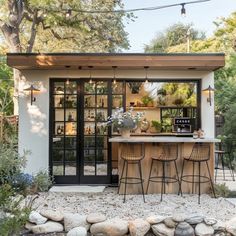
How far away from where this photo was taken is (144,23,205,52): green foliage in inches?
1011

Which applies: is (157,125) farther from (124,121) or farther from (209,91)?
(124,121)

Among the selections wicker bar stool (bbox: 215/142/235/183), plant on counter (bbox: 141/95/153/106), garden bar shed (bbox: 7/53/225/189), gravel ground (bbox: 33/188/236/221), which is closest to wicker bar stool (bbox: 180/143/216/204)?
gravel ground (bbox: 33/188/236/221)

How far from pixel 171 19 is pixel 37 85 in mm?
21074

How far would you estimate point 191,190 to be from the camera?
7277 mm

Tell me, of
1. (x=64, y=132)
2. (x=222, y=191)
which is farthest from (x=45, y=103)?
(x=222, y=191)

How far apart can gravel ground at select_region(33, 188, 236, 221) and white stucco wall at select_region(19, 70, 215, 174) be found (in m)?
1.11

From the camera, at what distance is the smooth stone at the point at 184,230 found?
14.5ft

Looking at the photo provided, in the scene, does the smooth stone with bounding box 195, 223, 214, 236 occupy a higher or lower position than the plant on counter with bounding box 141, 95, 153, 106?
lower

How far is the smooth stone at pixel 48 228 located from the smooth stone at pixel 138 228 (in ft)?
2.96

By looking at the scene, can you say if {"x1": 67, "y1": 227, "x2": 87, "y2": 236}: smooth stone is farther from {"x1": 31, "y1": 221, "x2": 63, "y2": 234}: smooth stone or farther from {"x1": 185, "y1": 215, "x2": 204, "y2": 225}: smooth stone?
{"x1": 185, "y1": 215, "x2": 204, "y2": 225}: smooth stone

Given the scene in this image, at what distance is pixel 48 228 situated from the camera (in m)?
4.55

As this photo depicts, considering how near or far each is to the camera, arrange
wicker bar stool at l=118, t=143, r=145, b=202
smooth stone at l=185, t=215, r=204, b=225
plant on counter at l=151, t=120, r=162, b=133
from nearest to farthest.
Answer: smooth stone at l=185, t=215, r=204, b=225
wicker bar stool at l=118, t=143, r=145, b=202
plant on counter at l=151, t=120, r=162, b=133

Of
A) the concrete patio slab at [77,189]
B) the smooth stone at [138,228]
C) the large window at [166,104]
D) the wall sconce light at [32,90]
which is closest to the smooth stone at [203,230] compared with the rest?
the smooth stone at [138,228]

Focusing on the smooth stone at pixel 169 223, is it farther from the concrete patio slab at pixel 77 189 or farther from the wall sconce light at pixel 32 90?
the wall sconce light at pixel 32 90
